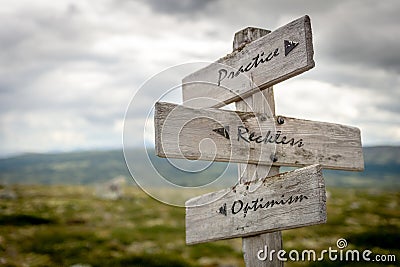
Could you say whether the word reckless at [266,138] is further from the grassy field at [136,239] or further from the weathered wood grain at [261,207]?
the grassy field at [136,239]

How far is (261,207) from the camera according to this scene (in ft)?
17.4

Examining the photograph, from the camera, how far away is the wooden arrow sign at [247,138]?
4988mm

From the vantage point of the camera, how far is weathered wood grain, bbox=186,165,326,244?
15.9 ft

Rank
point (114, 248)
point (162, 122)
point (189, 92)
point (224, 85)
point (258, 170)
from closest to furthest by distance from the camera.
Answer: point (162, 122), point (258, 170), point (224, 85), point (189, 92), point (114, 248)

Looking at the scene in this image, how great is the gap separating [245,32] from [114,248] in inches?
580

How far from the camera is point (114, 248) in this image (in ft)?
62.1

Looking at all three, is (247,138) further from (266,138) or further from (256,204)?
(256,204)

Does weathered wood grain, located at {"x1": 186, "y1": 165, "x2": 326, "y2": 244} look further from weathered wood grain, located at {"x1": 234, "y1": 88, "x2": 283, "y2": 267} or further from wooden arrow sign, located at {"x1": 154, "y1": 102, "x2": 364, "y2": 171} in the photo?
wooden arrow sign, located at {"x1": 154, "y1": 102, "x2": 364, "y2": 171}

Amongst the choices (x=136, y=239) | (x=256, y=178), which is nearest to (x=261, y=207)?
(x=256, y=178)

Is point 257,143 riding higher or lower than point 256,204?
higher

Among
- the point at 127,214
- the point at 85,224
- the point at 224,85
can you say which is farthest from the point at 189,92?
the point at 127,214

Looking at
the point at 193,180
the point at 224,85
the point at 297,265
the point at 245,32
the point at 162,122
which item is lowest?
the point at 297,265

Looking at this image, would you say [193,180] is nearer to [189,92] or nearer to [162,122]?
[162,122]

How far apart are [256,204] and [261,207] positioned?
0.08 meters
